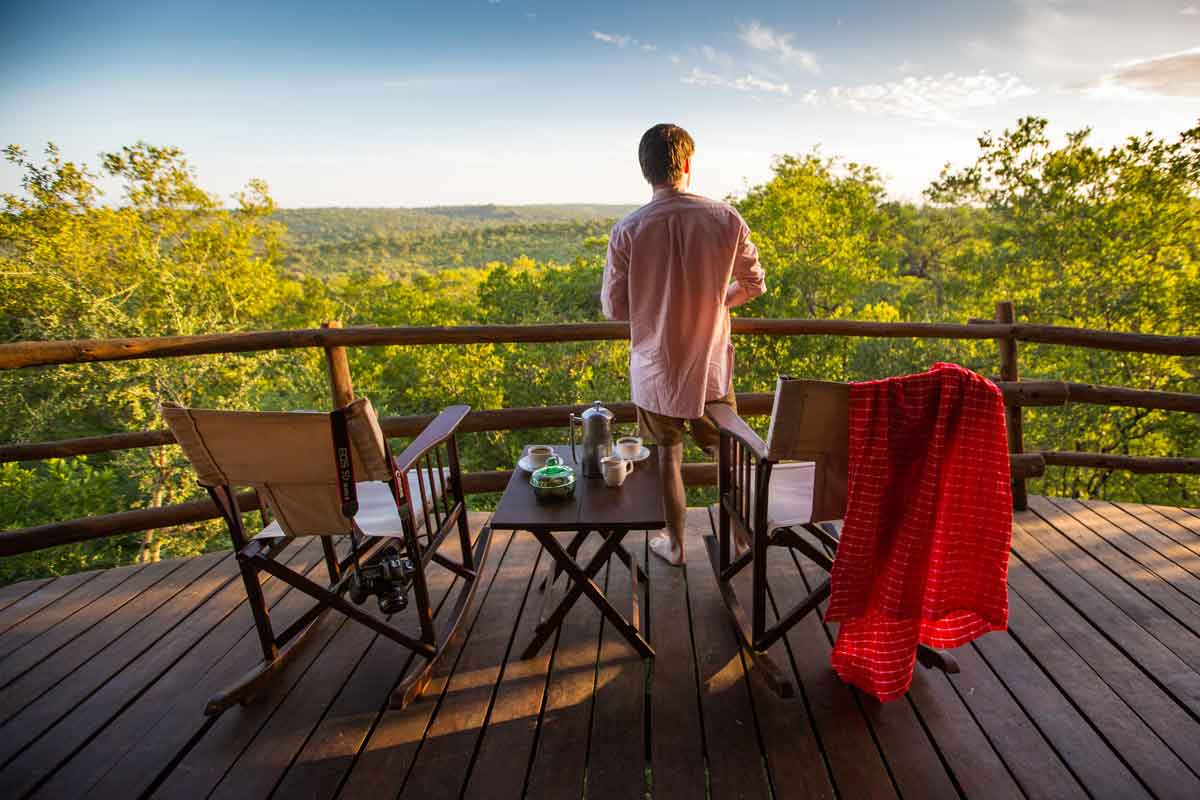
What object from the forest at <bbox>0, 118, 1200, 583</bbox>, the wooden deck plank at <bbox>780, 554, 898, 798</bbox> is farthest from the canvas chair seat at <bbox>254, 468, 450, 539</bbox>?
the forest at <bbox>0, 118, 1200, 583</bbox>

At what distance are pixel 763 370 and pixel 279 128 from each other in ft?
76.1

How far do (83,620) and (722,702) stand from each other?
2.62 m

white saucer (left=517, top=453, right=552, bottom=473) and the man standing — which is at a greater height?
the man standing

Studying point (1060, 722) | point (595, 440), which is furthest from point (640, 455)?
point (1060, 722)

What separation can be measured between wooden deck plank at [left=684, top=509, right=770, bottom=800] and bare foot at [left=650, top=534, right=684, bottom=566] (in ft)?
0.25

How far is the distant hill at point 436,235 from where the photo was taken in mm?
28984

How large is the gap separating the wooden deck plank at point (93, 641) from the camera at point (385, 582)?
1.11 meters

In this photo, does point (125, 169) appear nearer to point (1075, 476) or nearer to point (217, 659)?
point (217, 659)

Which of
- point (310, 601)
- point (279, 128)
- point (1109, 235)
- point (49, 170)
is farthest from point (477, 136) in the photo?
point (310, 601)

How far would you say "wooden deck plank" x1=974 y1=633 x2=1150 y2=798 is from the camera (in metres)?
1.41

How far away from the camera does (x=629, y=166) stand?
6.49 ft

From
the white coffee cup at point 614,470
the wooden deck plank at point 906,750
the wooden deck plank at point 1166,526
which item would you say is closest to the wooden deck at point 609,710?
the wooden deck plank at point 906,750

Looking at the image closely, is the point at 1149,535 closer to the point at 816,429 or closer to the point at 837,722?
the point at 837,722

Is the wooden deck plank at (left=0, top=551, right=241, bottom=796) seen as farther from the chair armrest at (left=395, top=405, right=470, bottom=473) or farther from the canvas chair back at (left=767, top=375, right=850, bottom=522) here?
the canvas chair back at (left=767, top=375, right=850, bottom=522)
